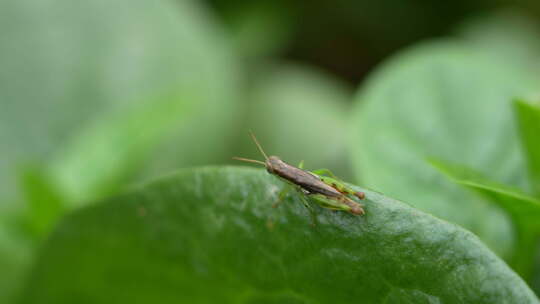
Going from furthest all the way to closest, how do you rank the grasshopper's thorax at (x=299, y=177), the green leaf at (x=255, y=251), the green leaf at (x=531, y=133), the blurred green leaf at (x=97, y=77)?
the blurred green leaf at (x=97, y=77) < the grasshopper's thorax at (x=299, y=177) < the green leaf at (x=531, y=133) < the green leaf at (x=255, y=251)

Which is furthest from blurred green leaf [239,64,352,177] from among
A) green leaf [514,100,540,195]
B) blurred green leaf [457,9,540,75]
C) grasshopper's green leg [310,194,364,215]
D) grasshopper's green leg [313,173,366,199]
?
grasshopper's green leg [310,194,364,215]

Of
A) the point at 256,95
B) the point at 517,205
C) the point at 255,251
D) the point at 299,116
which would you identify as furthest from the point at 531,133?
the point at 256,95

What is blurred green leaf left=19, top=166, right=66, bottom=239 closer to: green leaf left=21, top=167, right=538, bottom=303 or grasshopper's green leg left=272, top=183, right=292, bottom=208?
green leaf left=21, top=167, right=538, bottom=303

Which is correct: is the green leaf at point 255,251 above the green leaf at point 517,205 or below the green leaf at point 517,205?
below

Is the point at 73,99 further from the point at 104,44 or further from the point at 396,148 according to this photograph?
the point at 396,148

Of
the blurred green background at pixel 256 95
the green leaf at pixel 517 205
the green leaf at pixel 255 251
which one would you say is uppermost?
the blurred green background at pixel 256 95

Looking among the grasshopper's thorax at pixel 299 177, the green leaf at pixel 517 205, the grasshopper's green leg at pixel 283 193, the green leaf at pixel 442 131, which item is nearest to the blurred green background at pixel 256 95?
the green leaf at pixel 442 131

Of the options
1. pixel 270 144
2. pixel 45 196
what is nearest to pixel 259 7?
pixel 270 144

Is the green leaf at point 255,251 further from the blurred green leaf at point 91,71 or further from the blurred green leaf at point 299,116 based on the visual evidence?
the blurred green leaf at point 299,116
